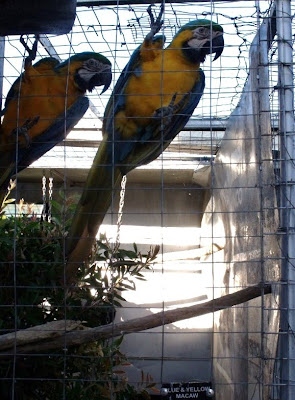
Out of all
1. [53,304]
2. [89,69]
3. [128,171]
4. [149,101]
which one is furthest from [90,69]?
[53,304]

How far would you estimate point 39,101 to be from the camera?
158 centimetres

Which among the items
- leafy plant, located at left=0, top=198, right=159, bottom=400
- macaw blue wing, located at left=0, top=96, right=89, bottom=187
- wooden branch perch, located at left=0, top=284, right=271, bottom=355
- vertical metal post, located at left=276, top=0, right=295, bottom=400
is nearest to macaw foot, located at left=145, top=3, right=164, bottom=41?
macaw blue wing, located at left=0, top=96, right=89, bottom=187

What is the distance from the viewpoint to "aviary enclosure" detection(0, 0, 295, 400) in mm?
1200

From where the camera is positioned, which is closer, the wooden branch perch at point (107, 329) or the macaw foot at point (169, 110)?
the wooden branch perch at point (107, 329)

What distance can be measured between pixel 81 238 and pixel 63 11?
24.9 inches

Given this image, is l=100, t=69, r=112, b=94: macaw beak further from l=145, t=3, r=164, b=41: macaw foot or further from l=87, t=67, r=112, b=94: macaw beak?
l=145, t=3, r=164, b=41: macaw foot

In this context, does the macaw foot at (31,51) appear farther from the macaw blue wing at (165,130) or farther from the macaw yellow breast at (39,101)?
the macaw blue wing at (165,130)

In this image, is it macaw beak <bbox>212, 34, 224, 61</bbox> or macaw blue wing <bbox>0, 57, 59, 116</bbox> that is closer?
macaw beak <bbox>212, 34, 224, 61</bbox>

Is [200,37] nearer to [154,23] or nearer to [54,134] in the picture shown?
[154,23]

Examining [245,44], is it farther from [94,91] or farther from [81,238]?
[81,238]

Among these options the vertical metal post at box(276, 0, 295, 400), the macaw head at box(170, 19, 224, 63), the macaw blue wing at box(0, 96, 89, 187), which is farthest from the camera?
the macaw blue wing at box(0, 96, 89, 187)

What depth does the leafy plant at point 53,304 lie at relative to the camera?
1.55m

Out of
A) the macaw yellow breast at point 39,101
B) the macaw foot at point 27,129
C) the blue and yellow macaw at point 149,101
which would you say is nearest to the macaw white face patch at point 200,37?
the blue and yellow macaw at point 149,101

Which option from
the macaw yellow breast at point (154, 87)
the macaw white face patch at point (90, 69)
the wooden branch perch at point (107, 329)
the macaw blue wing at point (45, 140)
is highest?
the macaw white face patch at point (90, 69)
